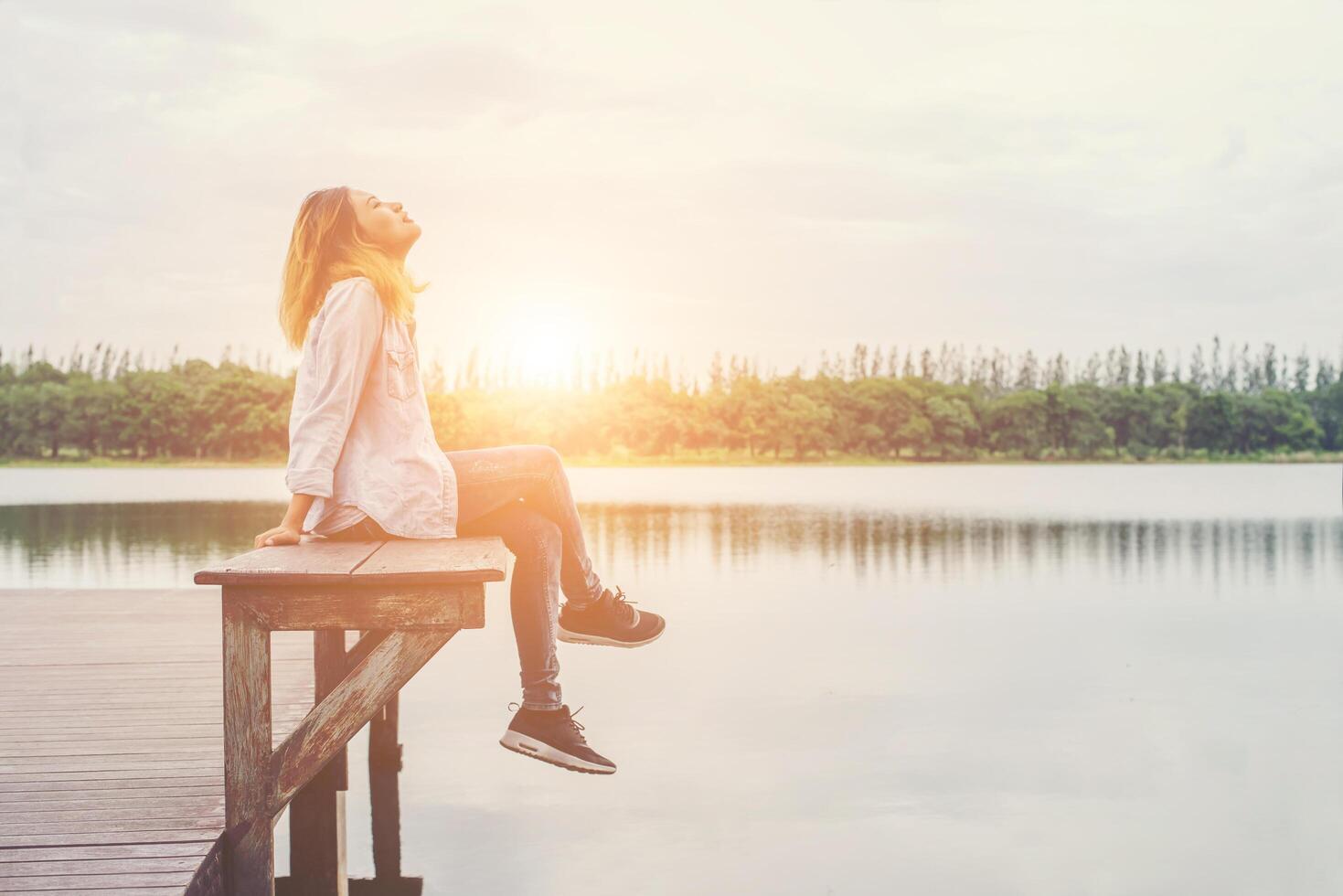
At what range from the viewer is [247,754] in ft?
12.5

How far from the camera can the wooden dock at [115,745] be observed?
12.0 ft

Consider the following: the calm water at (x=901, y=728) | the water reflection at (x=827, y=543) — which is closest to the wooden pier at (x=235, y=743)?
the calm water at (x=901, y=728)

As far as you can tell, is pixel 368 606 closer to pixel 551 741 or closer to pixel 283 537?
pixel 283 537

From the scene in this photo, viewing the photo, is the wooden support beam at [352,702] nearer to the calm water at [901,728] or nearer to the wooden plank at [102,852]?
the wooden plank at [102,852]

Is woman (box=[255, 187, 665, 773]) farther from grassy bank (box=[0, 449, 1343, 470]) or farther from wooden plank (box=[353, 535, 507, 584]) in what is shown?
grassy bank (box=[0, 449, 1343, 470])

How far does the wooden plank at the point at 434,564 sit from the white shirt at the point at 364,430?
153mm

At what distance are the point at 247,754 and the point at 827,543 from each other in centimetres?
2333

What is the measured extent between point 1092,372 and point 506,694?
139513mm

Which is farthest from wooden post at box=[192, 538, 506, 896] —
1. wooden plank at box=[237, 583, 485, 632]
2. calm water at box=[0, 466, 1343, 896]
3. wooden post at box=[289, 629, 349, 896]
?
calm water at box=[0, 466, 1343, 896]

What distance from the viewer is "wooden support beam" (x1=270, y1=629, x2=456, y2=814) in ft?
12.9

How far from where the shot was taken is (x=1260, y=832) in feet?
27.2

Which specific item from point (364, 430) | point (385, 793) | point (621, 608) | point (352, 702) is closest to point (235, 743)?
point (352, 702)

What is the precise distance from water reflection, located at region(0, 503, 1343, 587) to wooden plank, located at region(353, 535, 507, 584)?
15782mm

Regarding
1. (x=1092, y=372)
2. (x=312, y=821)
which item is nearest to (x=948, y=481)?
(x=312, y=821)
